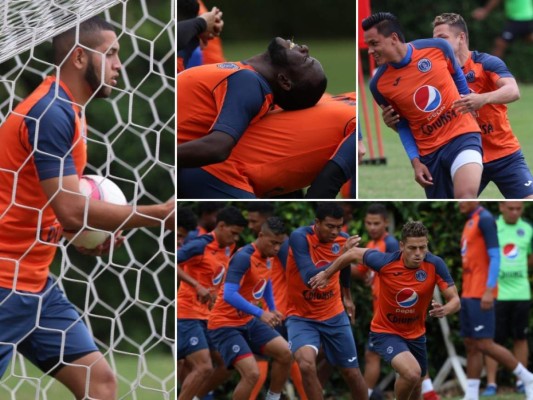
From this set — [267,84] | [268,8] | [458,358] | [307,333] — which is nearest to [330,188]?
[267,84]

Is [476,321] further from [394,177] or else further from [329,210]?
[329,210]

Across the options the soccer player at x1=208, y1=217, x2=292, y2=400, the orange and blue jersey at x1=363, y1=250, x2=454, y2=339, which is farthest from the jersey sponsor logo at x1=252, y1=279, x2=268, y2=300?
the orange and blue jersey at x1=363, y1=250, x2=454, y2=339

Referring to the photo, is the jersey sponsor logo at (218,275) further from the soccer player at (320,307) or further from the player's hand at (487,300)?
the player's hand at (487,300)

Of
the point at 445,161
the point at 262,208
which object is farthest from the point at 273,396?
the point at 445,161

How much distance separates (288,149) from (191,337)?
233 centimetres

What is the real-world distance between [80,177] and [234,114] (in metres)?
0.81

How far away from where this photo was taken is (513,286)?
7.13 metres

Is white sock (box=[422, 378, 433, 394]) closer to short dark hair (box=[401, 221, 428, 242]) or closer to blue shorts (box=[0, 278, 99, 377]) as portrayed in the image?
short dark hair (box=[401, 221, 428, 242])

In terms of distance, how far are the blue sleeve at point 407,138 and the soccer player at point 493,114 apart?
6 centimetres

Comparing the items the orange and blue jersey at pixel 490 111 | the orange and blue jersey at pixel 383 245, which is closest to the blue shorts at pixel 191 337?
the orange and blue jersey at pixel 383 245

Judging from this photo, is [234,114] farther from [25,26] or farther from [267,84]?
[25,26]

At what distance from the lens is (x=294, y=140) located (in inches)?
186

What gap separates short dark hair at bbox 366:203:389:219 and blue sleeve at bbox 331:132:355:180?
1.50 m

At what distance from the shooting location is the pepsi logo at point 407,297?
5.25 meters
